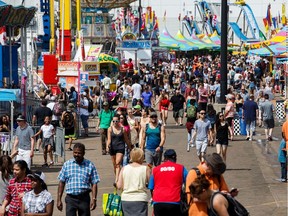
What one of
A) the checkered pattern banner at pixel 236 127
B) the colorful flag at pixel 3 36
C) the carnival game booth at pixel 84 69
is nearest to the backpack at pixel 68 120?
the checkered pattern banner at pixel 236 127

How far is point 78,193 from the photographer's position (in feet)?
37.7

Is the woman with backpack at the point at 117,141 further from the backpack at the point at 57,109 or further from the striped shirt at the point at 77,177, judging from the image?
the backpack at the point at 57,109

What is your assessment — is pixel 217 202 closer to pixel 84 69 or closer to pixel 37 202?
pixel 37 202

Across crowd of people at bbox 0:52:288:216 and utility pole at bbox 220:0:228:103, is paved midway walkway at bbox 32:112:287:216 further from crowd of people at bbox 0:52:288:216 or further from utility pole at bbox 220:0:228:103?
utility pole at bbox 220:0:228:103

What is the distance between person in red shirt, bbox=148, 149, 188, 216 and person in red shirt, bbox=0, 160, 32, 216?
1.53m

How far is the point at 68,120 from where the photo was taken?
2367 cm

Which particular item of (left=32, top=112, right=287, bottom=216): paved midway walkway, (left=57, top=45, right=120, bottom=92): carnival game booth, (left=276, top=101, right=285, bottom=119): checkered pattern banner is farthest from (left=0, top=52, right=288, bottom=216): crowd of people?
(left=57, top=45, right=120, bottom=92): carnival game booth

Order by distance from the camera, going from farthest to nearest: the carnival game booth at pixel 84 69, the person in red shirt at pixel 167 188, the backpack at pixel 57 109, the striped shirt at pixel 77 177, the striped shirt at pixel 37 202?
the carnival game booth at pixel 84 69 → the backpack at pixel 57 109 → the striped shirt at pixel 77 177 → the person in red shirt at pixel 167 188 → the striped shirt at pixel 37 202

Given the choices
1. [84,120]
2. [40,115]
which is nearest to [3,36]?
[84,120]

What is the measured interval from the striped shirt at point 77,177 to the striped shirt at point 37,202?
1.42 metres

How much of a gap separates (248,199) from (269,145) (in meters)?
9.63

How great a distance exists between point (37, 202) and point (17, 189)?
647 mm

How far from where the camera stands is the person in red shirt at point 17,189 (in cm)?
1061

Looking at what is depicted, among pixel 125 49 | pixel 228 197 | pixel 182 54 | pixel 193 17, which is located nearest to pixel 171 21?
pixel 193 17
